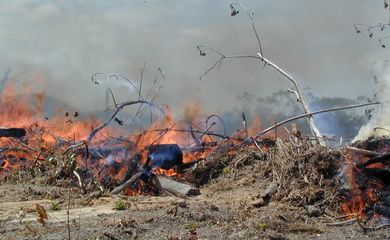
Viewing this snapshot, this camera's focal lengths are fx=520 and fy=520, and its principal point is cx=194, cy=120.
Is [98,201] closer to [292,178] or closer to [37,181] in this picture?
[37,181]

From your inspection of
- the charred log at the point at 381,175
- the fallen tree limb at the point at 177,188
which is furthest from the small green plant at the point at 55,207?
the charred log at the point at 381,175

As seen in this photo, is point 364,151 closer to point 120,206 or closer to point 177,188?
point 177,188

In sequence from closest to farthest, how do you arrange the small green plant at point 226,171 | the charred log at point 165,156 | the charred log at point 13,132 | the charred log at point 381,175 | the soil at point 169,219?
the soil at point 169,219
the charred log at point 381,175
the small green plant at point 226,171
the charred log at point 165,156
the charred log at point 13,132

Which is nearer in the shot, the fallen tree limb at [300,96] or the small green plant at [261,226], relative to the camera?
the small green plant at [261,226]

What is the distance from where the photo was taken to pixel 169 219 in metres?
7.52

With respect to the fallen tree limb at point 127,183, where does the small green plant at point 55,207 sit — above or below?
below

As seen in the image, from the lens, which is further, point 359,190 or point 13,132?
point 13,132

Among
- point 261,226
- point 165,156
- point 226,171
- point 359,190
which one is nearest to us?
point 261,226

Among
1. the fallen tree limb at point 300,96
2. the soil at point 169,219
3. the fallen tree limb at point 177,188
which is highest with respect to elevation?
the fallen tree limb at point 300,96

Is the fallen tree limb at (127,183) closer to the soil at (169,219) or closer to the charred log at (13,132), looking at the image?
the soil at (169,219)

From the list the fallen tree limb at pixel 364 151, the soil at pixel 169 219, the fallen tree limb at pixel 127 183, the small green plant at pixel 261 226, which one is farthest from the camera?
the fallen tree limb at pixel 127 183

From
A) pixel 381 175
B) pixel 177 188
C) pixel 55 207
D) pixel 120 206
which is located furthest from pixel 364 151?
pixel 55 207

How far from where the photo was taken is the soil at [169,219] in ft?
22.9

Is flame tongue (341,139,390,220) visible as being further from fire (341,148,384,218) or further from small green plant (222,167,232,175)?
small green plant (222,167,232,175)
